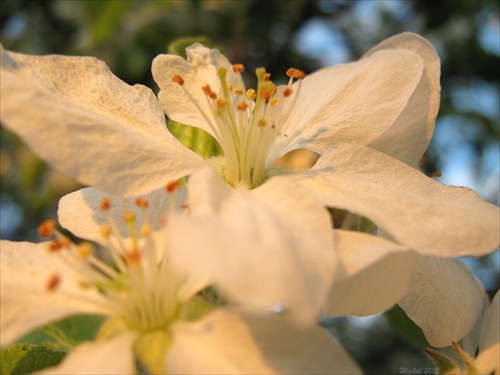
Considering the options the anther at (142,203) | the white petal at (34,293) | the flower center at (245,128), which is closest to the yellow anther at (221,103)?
the flower center at (245,128)

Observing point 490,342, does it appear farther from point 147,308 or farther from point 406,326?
point 147,308

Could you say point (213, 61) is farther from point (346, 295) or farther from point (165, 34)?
point (165, 34)

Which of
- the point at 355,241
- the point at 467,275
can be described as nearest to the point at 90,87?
the point at 355,241

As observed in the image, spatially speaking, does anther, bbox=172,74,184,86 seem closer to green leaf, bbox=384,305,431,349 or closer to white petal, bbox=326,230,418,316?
white petal, bbox=326,230,418,316

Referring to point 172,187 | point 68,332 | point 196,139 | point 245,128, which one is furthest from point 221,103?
point 68,332

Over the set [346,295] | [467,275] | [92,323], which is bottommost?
[92,323]

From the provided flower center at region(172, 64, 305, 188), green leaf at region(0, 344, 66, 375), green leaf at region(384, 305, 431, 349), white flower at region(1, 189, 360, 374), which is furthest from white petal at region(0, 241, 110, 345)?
green leaf at region(384, 305, 431, 349)
